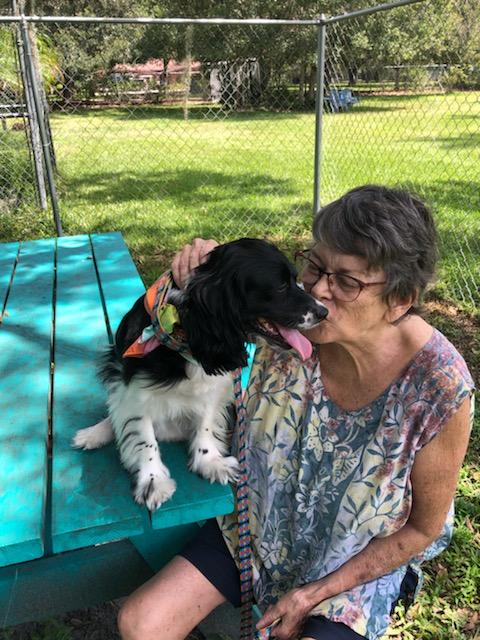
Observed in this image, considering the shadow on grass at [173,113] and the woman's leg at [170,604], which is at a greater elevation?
the shadow on grass at [173,113]

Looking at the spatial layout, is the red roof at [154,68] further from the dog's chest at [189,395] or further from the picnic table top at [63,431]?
the dog's chest at [189,395]

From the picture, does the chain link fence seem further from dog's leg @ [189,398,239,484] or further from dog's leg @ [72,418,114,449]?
dog's leg @ [72,418,114,449]

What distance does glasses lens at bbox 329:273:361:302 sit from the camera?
1.60 meters

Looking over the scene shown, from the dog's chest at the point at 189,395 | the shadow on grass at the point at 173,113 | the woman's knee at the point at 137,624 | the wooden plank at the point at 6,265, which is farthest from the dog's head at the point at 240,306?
the shadow on grass at the point at 173,113

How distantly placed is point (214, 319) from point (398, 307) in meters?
0.53

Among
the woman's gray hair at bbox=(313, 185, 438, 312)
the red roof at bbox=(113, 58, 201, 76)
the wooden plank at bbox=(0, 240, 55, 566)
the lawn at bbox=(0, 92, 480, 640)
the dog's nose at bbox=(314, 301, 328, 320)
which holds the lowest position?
the lawn at bbox=(0, 92, 480, 640)

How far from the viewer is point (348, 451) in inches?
66.3

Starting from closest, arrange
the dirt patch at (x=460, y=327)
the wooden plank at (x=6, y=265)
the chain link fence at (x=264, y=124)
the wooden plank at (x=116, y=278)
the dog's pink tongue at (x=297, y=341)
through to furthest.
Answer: the dog's pink tongue at (x=297, y=341), the wooden plank at (x=116, y=278), the wooden plank at (x=6, y=265), the dirt patch at (x=460, y=327), the chain link fence at (x=264, y=124)

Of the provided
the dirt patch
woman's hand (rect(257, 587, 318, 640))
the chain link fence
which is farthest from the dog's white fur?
the chain link fence

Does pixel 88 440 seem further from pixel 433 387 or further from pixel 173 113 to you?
pixel 173 113

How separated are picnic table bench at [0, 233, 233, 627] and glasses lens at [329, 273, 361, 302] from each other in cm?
65

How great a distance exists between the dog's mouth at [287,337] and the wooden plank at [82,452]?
603 millimetres

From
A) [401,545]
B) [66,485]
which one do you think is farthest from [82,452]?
[401,545]

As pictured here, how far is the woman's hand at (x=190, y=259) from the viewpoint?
1.82m
